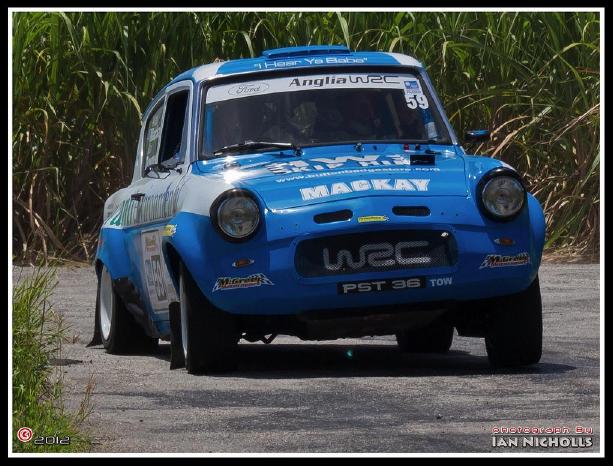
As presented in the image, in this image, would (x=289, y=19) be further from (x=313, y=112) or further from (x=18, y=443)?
(x=18, y=443)

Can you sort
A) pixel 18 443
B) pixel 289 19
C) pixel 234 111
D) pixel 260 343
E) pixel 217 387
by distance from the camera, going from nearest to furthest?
pixel 18 443
pixel 217 387
pixel 234 111
pixel 260 343
pixel 289 19

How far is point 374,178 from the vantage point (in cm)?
814

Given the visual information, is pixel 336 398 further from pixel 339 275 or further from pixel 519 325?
pixel 519 325

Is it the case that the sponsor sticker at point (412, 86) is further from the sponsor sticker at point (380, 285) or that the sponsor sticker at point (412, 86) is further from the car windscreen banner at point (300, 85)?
the sponsor sticker at point (380, 285)

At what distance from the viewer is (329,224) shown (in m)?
7.89

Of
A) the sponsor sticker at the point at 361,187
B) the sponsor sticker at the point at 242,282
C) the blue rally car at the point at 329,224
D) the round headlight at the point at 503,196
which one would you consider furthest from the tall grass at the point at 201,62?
the sponsor sticker at the point at 242,282

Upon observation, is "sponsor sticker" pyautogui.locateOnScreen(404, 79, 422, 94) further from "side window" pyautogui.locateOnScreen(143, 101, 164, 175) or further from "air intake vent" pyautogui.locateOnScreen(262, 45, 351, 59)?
"side window" pyautogui.locateOnScreen(143, 101, 164, 175)

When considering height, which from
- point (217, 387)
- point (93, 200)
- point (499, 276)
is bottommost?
point (93, 200)

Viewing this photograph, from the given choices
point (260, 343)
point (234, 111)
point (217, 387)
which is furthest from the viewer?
point (260, 343)

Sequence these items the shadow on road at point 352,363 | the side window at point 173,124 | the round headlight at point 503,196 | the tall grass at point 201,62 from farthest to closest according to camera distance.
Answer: the tall grass at point 201,62 → the side window at point 173,124 → the shadow on road at point 352,363 → the round headlight at point 503,196

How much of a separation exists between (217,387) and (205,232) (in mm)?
716

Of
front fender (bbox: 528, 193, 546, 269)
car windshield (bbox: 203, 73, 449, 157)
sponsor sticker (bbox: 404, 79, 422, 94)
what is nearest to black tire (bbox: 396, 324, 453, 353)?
car windshield (bbox: 203, 73, 449, 157)

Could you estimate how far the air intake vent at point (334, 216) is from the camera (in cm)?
791

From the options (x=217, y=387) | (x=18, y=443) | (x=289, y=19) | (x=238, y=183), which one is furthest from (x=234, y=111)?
(x=289, y=19)
